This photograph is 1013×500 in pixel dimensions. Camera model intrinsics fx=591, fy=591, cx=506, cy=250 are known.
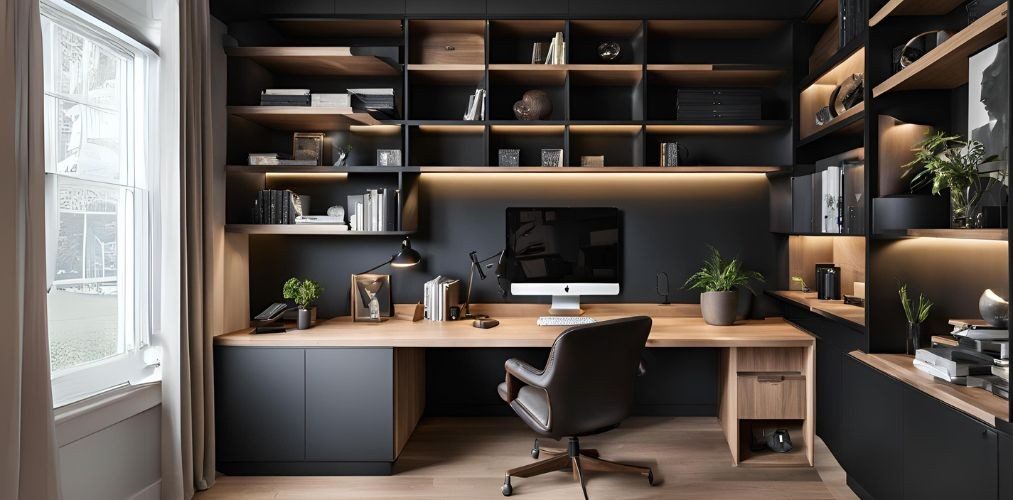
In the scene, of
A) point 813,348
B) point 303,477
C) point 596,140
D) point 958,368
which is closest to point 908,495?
point 958,368

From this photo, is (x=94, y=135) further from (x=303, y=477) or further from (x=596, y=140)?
(x=596, y=140)

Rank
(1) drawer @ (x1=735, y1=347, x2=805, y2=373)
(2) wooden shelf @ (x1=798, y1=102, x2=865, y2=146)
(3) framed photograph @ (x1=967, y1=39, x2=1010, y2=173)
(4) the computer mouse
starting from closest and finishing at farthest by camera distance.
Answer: (3) framed photograph @ (x1=967, y1=39, x2=1010, y2=173)
(2) wooden shelf @ (x1=798, y1=102, x2=865, y2=146)
(1) drawer @ (x1=735, y1=347, x2=805, y2=373)
(4) the computer mouse

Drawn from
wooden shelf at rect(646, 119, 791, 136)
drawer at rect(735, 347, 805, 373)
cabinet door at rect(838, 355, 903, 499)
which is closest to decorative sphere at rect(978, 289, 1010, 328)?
cabinet door at rect(838, 355, 903, 499)

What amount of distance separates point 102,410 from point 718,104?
3.42 m

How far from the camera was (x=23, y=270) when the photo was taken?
1.78 meters

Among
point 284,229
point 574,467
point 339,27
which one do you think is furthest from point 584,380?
point 339,27

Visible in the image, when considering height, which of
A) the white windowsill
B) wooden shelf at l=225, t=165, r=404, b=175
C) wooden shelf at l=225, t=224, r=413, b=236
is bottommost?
the white windowsill

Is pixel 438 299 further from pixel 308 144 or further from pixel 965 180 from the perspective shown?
pixel 965 180

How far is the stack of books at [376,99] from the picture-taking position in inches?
135

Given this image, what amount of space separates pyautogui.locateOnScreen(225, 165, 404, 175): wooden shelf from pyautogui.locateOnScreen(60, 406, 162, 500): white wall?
130 cm

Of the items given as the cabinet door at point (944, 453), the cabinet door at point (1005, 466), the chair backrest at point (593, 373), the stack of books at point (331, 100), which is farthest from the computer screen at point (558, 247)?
the cabinet door at point (1005, 466)

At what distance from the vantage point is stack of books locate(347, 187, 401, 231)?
341cm

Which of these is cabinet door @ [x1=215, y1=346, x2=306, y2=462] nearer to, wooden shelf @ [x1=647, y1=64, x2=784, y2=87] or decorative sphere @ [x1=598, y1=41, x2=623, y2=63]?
decorative sphere @ [x1=598, y1=41, x2=623, y2=63]

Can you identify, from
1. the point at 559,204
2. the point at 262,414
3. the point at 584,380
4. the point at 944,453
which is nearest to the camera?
the point at 944,453
